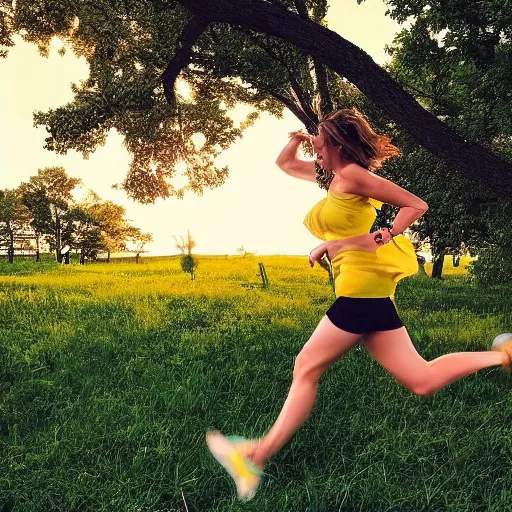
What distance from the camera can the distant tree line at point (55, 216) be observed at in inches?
1978

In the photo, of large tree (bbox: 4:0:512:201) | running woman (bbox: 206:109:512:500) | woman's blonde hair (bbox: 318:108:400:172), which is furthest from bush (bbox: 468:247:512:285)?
woman's blonde hair (bbox: 318:108:400:172)

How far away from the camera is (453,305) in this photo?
14703 mm

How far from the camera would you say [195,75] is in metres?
14.5

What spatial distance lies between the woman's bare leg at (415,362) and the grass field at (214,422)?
2.94 feet

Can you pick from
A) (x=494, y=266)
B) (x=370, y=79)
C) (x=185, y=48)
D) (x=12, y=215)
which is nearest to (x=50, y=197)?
(x=12, y=215)

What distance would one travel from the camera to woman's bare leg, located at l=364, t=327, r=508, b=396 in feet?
11.2

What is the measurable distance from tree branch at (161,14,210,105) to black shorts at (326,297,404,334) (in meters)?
5.33

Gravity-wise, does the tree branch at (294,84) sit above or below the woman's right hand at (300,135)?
above

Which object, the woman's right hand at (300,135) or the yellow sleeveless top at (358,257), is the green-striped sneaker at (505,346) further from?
the woman's right hand at (300,135)

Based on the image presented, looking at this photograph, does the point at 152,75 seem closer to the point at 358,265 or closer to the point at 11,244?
the point at 358,265

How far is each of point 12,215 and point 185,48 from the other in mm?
45879

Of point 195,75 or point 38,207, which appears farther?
point 38,207

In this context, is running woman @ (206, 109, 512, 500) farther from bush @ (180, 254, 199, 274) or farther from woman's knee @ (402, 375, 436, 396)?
bush @ (180, 254, 199, 274)

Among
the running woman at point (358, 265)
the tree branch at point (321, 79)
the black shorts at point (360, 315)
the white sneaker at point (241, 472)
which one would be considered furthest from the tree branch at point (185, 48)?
the white sneaker at point (241, 472)
